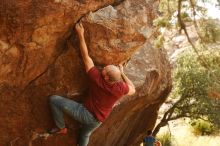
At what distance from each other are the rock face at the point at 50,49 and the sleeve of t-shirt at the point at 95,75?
20.0 inches

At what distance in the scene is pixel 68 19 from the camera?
27.2ft

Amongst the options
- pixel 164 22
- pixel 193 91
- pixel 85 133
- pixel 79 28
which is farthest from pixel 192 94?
pixel 164 22

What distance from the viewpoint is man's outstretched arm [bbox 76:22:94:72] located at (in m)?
8.46

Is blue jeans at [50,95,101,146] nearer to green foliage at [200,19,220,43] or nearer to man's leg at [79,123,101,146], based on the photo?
man's leg at [79,123,101,146]

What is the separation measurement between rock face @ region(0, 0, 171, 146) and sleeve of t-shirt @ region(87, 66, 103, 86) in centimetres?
51

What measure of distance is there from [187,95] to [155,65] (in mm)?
9162

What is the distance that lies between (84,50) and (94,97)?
3.10 feet

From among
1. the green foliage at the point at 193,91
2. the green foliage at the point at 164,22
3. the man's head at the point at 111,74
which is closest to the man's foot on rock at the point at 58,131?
the man's head at the point at 111,74

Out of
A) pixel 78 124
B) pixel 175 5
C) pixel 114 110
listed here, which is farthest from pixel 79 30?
pixel 114 110

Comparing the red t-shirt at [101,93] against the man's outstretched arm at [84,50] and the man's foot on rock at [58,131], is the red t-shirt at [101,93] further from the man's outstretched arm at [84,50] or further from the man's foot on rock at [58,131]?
the man's foot on rock at [58,131]

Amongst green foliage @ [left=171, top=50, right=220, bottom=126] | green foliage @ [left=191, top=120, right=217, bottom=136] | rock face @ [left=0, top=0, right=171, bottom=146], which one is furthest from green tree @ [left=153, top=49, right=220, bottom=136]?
rock face @ [left=0, top=0, right=171, bottom=146]

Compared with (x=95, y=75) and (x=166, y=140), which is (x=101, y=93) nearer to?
(x=95, y=75)

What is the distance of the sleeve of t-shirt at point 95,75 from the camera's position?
8.52 meters

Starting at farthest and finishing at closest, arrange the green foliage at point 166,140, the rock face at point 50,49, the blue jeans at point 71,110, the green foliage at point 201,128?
1. the green foliage at point 201,128
2. the green foliage at point 166,140
3. the blue jeans at point 71,110
4. the rock face at point 50,49
